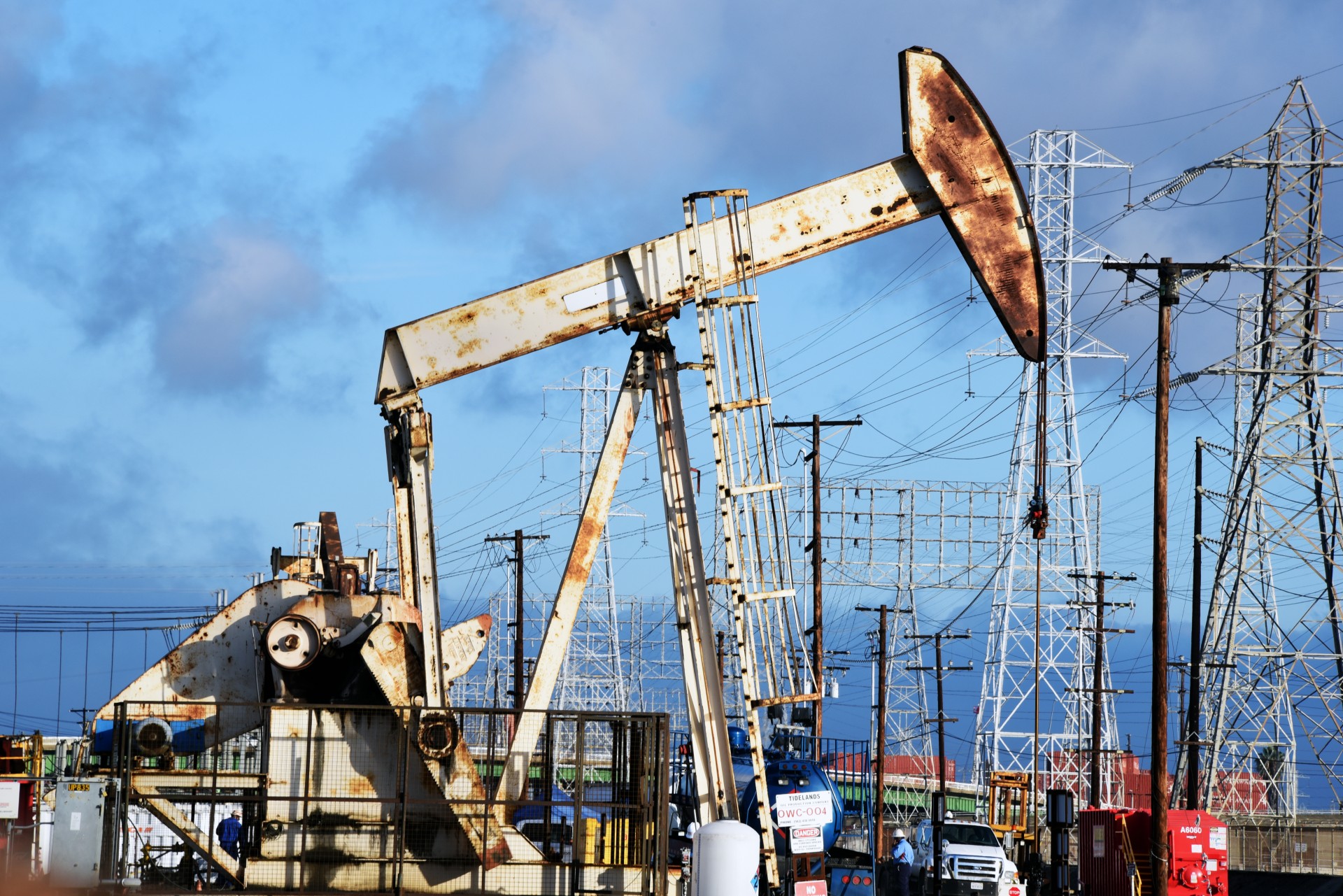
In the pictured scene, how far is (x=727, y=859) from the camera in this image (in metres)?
11.9

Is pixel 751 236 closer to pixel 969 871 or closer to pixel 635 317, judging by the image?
pixel 635 317

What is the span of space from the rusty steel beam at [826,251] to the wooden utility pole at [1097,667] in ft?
97.6

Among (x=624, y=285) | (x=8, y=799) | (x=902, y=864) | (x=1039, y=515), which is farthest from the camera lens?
(x=1039, y=515)

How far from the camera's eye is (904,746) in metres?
73.0

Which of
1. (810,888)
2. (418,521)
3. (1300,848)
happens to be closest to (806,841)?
(810,888)

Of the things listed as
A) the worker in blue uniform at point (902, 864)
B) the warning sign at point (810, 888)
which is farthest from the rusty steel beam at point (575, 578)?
the worker in blue uniform at point (902, 864)

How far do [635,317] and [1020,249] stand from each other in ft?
10.2

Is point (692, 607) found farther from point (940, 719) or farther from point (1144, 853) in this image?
point (940, 719)

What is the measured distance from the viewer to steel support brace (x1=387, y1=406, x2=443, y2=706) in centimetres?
1234

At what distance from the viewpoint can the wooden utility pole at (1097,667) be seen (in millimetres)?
41344

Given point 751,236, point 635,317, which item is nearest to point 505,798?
point 635,317

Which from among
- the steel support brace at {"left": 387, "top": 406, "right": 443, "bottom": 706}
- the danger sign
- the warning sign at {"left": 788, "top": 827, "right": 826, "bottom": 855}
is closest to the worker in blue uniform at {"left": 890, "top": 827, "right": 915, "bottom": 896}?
the danger sign

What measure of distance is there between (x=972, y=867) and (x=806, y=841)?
12.2m

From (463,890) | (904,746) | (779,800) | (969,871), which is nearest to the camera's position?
(463,890)
